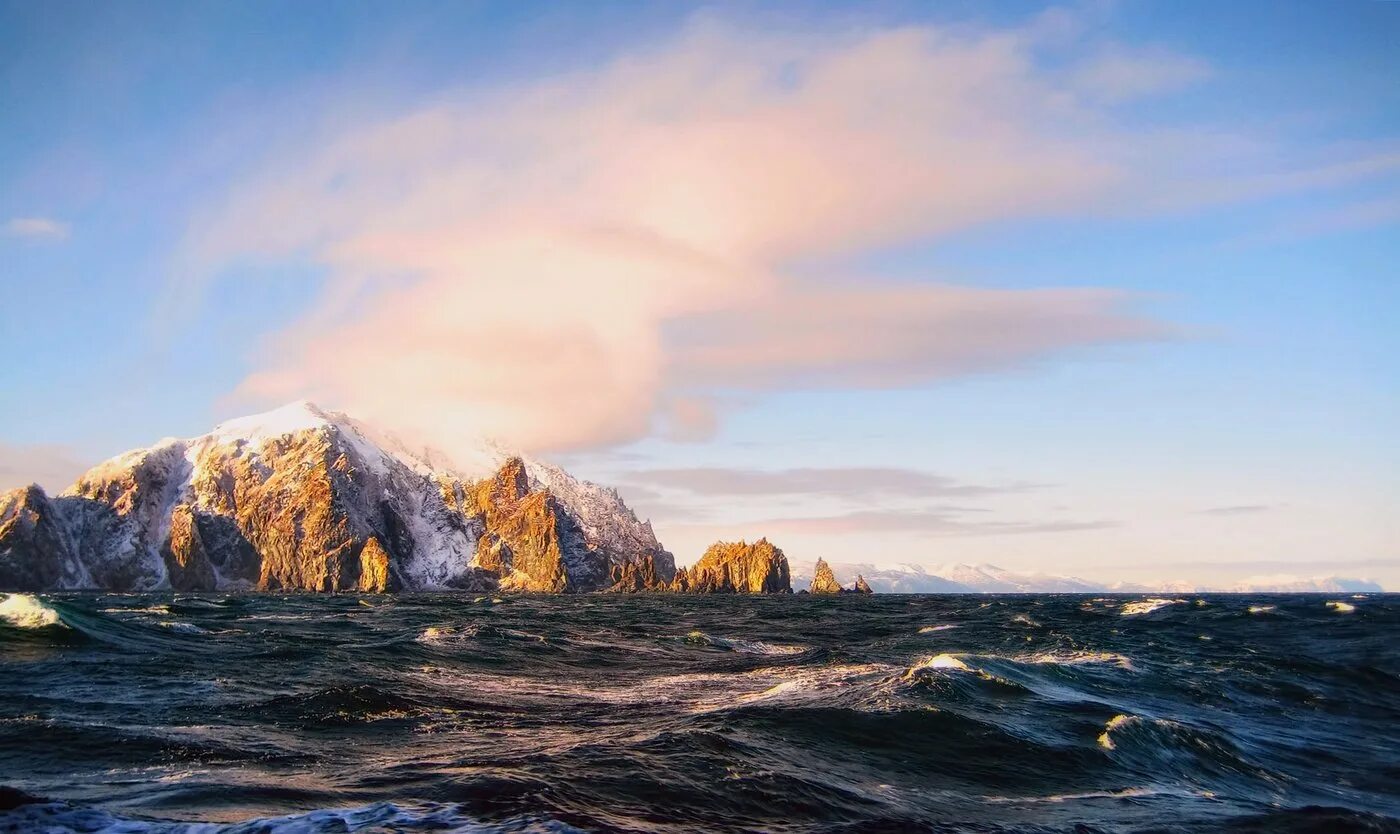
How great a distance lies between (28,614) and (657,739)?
30.5 meters

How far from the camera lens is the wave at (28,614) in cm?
3272

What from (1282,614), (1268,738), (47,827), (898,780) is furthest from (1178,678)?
(1282,614)

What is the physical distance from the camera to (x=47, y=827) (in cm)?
1013

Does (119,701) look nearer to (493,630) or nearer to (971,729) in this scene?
(971,729)

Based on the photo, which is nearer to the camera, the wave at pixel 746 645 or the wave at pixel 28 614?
the wave at pixel 28 614

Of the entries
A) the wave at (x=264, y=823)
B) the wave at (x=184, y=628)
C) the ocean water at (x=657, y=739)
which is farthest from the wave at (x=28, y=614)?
the wave at (x=264, y=823)

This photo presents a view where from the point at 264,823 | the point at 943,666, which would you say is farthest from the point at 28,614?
the point at 943,666

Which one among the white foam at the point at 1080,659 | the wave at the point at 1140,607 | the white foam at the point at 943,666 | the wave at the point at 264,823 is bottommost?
the wave at the point at 1140,607

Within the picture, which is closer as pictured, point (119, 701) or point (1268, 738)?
point (119, 701)

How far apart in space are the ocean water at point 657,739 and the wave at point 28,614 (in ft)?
0.42

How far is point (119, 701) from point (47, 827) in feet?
39.5

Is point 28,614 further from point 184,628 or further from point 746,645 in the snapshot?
point 746,645

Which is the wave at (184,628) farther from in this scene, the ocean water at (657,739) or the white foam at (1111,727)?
the white foam at (1111,727)

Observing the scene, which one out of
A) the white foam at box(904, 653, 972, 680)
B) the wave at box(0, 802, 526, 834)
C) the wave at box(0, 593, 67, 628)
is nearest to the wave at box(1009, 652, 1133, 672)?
the white foam at box(904, 653, 972, 680)
